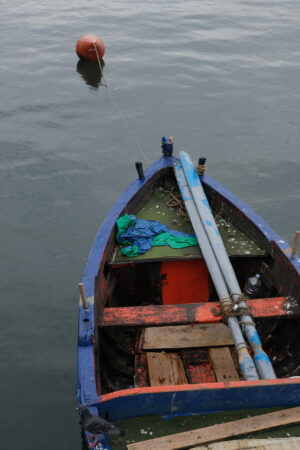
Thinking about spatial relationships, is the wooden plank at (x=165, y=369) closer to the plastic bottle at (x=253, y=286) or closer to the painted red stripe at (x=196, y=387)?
the painted red stripe at (x=196, y=387)

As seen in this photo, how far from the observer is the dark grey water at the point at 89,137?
7027 millimetres

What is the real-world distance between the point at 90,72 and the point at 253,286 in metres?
15.4

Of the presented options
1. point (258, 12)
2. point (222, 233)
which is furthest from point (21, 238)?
point (258, 12)

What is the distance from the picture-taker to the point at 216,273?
5.67 metres

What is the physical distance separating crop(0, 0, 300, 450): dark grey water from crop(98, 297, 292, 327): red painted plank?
210 centimetres

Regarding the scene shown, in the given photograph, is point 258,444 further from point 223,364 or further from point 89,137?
point 89,137

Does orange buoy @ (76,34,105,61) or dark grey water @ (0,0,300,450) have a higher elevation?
orange buoy @ (76,34,105,61)

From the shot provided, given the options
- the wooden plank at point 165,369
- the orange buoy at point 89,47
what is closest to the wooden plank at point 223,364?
the wooden plank at point 165,369

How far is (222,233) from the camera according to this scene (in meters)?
7.04

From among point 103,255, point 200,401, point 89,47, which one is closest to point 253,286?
point 103,255

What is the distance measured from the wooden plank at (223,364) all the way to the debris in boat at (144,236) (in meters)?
2.01

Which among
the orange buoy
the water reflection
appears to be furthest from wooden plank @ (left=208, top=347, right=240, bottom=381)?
the orange buoy

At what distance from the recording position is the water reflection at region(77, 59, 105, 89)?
17.3 m

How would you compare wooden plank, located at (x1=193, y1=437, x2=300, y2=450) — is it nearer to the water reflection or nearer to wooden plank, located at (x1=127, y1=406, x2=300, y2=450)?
wooden plank, located at (x1=127, y1=406, x2=300, y2=450)
